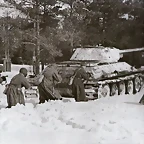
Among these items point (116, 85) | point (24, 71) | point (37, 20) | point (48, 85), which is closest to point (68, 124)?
point (48, 85)

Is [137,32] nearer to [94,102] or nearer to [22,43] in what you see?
[94,102]

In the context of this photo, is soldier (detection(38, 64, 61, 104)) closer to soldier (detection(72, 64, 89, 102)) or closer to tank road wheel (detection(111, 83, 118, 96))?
soldier (detection(72, 64, 89, 102))

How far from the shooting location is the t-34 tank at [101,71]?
6.19ft

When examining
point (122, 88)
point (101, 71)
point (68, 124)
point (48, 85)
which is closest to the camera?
point (68, 124)

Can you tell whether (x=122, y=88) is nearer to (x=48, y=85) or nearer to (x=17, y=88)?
(x=48, y=85)

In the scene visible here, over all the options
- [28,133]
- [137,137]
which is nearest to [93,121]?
[137,137]

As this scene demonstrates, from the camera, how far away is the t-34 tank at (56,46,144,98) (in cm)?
189

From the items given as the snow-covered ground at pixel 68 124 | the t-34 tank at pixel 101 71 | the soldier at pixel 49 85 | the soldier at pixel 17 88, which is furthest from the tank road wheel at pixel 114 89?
the soldier at pixel 17 88

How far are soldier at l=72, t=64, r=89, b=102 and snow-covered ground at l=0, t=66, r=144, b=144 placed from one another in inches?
1.7

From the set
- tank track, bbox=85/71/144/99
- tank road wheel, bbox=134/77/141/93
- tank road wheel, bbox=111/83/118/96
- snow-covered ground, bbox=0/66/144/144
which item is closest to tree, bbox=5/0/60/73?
snow-covered ground, bbox=0/66/144/144

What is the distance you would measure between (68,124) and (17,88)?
32cm

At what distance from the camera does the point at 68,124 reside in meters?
1.71

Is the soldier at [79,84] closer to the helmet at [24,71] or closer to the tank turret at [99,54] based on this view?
the tank turret at [99,54]

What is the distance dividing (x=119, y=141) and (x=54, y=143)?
0.32 metres
